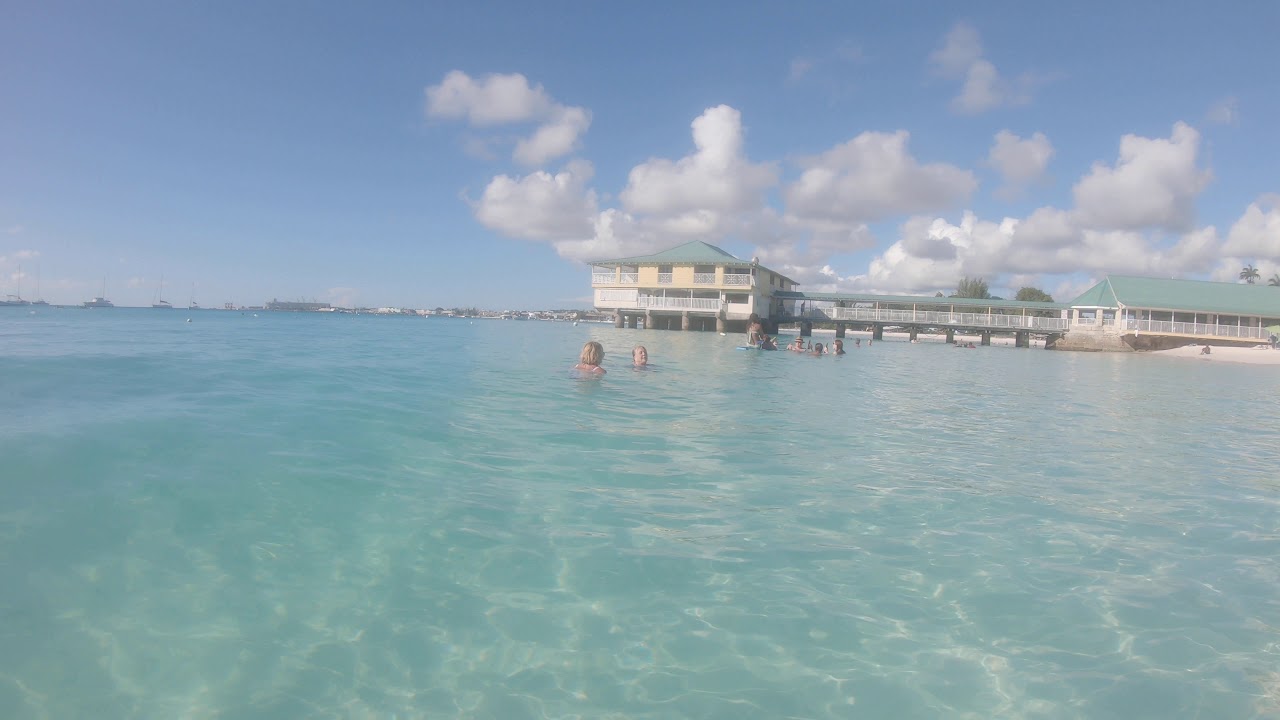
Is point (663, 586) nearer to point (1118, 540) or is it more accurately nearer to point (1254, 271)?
point (1118, 540)

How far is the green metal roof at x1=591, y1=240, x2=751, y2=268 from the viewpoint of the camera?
49281 mm

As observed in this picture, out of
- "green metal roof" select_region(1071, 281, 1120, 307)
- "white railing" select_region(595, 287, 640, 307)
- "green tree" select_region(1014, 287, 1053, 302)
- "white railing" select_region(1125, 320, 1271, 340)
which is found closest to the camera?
"white railing" select_region(1125, 320, 1271, 340)

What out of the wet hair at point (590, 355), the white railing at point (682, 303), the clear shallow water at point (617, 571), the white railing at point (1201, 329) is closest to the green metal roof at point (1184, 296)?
the white railing at point (1201, 329)

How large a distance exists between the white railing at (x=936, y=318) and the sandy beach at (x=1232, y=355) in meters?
7.51

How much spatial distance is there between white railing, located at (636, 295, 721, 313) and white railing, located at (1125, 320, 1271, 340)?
29569 millimetres

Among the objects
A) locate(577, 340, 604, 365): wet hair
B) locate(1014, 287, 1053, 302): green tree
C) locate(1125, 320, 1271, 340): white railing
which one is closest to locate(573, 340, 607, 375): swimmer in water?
locate(577, 340, 604, 365): wet hair

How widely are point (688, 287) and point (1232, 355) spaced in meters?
33.9

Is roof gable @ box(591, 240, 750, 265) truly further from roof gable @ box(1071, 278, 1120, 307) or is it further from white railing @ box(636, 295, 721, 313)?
roof gable @ box(1071, 278, 1120, 307)

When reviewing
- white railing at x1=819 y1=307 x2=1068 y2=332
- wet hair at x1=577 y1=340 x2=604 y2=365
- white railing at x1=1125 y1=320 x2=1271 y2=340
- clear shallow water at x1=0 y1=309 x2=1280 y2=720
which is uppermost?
white railing at x1=819 y1=307 x2=1068 y2=332

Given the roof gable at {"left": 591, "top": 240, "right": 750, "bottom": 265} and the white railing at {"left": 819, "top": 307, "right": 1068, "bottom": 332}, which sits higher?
the roof gable at {"left": 591, "top": 240, "right": 750, "bottom": 265}

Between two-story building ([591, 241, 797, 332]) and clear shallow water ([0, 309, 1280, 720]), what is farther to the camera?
two-story building ([591, 241, 797, 332])

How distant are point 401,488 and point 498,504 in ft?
3.47

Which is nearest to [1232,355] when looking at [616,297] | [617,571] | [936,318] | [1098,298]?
[1098,298]

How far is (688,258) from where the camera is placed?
5091cm
